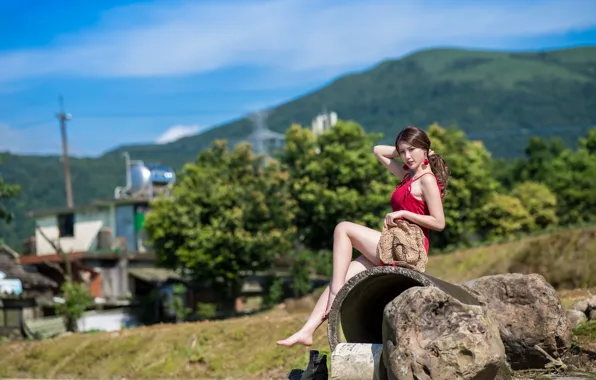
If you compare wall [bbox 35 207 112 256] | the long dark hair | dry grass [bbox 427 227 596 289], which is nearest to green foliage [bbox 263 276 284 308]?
Result: dry grass [bbox 427 227 596 289]

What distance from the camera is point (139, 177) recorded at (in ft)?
215

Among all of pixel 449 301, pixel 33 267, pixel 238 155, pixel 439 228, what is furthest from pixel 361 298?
pixel 33 267

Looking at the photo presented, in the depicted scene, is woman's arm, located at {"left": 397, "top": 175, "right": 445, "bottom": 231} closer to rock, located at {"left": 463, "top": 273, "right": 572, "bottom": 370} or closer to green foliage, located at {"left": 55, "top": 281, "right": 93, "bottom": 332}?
rock, located at {"left": 463, "top": 273, "right": 572, "bottom": 370}

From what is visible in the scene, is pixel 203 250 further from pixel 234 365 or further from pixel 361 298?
pixel 361 298

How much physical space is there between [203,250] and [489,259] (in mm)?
13131

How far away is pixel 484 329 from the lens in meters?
7.38

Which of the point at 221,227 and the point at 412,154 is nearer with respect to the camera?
the point at 412,154

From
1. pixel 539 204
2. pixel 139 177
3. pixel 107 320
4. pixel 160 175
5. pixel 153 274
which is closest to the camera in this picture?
pixel 107 320

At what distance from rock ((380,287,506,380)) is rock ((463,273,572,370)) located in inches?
77.3

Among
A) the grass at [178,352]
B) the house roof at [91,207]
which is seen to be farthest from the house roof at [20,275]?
the grass at [178,352]

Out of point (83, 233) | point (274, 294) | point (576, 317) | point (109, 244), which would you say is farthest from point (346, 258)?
point (83, 233)

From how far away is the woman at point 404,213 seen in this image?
886cm

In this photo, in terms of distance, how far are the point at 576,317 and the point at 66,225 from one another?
179ft

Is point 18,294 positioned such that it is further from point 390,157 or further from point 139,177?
point 390,157
